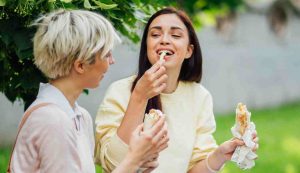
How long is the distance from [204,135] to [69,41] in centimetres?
110


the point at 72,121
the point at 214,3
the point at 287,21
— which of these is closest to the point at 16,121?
the point at 214,3

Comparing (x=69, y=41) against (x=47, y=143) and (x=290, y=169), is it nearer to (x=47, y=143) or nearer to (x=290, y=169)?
(x=47, y=143)

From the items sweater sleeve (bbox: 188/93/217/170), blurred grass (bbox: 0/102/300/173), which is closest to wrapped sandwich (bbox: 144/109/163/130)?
sweater sleeve (bbox: 188/93/217/170)

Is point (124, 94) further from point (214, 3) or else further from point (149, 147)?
point (214, 3)

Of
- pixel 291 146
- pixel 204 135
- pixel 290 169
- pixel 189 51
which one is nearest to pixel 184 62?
pixel 189 51

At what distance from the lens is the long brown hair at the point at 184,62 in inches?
145

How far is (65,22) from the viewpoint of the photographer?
2.95 m

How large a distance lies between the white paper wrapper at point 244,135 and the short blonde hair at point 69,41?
2.38ft

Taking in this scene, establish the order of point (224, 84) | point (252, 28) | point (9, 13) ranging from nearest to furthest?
point (9, 13)
point (224, 84)
point (252, 28)

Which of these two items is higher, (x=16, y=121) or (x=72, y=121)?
(x=72, y=121)

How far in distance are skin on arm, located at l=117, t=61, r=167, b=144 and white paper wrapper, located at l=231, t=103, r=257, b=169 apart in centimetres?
41

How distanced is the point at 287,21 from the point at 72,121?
13.2 metres

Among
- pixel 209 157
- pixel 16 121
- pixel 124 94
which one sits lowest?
pixel 16 121

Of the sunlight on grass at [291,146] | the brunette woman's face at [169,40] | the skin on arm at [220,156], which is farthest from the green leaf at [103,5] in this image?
the sunlight on grass at [291,146]
